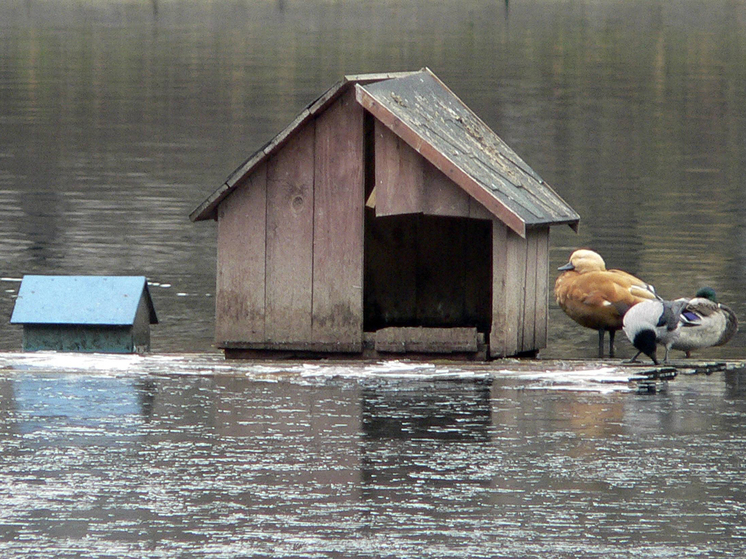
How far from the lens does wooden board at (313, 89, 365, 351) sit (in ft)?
36.4

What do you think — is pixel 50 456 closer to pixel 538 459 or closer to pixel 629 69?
pixel 538 459

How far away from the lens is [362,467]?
26.5 feet

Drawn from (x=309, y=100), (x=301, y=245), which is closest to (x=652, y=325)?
(x=301, y=245)

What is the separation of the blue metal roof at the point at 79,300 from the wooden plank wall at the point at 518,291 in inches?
99.3

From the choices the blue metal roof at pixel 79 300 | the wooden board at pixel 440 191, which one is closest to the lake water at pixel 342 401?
the blue metal roof at pixel 79 300

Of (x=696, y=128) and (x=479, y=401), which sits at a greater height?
(x=696, y=128)

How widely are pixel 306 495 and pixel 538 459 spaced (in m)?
1.39

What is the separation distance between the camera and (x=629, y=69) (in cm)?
5478

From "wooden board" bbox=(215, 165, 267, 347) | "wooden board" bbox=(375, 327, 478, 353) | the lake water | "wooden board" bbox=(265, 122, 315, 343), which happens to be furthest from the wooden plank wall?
"wooden board" bbox=(215, 165, 267, 347)

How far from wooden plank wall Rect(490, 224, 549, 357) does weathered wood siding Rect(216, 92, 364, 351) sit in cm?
94

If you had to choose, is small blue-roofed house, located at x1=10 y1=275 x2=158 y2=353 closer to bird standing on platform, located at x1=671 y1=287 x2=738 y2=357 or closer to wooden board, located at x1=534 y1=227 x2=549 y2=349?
wooden board, located at x1=534 y1=227 x2=549 y2=349

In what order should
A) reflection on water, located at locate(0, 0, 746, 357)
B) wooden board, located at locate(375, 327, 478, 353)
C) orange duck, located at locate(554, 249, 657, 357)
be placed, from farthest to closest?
reflection on water, located at locate(0, 0, 746, 357)
orange duck, located at locate(554, 249, 657, 357)
wooden board, located at locate(375, 327, 478, 353)

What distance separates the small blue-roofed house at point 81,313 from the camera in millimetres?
11289

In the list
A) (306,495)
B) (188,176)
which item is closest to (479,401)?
(306,495)
